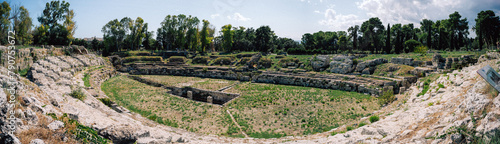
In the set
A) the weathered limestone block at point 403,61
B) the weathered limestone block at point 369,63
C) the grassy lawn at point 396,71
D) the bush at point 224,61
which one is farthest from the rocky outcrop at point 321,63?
the bush at point 224,61

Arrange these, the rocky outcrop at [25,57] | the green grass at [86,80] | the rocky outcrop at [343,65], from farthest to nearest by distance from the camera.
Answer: the rocky outcrop at [343,65] → the green grass at [86,80] → the rocky outcrop at [25,57]

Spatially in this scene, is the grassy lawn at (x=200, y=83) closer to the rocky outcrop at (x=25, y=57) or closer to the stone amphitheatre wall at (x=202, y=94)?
the stone amphitheatre wall at (x=202, y=94)

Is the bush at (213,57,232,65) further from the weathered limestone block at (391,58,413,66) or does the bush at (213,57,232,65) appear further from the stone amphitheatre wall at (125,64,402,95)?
the weathered limestone block at (391,58,413,66)

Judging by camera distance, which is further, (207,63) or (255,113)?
(207,63)

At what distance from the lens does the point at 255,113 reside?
17.2 m

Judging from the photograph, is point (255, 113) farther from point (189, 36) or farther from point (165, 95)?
point (189, 36)

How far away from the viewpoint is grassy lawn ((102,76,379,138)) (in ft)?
47.2

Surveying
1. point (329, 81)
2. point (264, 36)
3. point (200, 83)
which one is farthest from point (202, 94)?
point (264, 36)

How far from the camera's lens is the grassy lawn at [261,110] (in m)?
14.4

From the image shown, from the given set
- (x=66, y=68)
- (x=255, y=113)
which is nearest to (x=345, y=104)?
(x=255, y=113)

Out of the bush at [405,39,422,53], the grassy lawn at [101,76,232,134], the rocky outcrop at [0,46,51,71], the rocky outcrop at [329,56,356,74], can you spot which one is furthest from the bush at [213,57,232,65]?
the bush at [405,39,422,53]

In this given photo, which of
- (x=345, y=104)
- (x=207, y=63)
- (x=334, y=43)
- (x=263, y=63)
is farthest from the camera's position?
(x=334, y=43)

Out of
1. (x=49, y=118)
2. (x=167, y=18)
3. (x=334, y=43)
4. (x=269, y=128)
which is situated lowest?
(x=269, y=128)

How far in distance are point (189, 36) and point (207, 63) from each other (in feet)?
55.0
